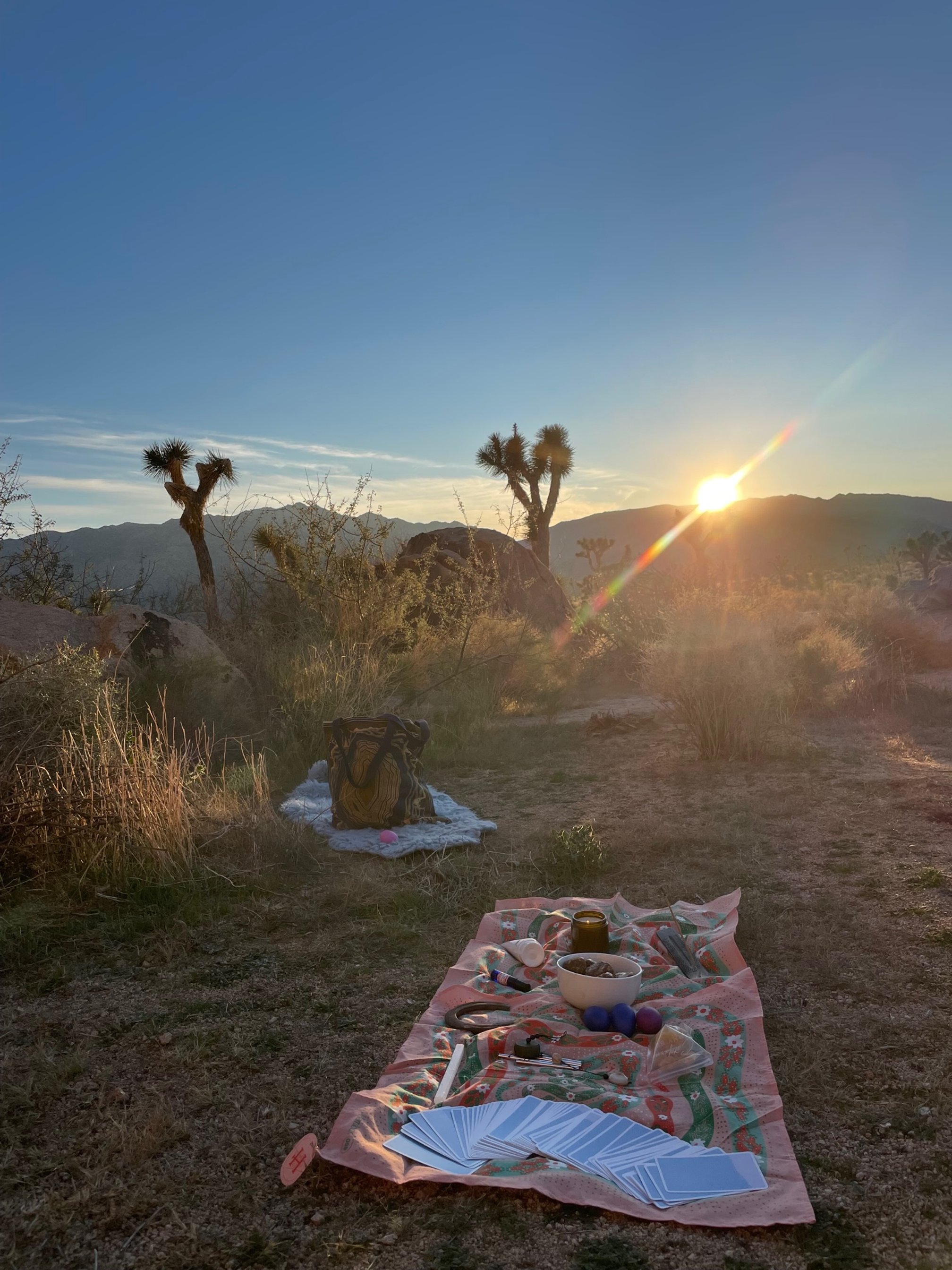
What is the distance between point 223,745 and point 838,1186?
19.7 feet

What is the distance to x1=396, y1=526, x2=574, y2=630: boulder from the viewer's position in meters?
15.0

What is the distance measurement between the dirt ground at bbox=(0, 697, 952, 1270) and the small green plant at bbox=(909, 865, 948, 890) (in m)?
0.01

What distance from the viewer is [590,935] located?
140 inches

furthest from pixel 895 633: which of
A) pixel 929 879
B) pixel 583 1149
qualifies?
pixel 583 1149

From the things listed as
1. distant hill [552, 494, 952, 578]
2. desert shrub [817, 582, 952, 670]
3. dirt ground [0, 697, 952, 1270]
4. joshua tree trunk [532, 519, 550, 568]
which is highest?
distant hill [552, 494, 952, 578]

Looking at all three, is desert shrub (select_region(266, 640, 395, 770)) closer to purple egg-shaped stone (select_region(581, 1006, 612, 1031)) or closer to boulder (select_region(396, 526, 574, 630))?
purple egg-shaped stone (select_region(581, 1006, 612, 1031))

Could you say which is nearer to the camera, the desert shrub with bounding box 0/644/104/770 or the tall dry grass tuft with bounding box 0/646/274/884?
the tall dry grass tuft with bounding box 0/646/274/884

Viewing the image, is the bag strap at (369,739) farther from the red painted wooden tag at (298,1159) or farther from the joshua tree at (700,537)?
Answer: the joshua tree at (700,537)

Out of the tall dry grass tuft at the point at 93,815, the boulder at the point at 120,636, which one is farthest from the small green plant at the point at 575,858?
the boulder at the point at 120,636

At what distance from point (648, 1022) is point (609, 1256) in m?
1.05

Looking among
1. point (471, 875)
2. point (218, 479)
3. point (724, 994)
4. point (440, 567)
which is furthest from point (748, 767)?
point (218, 479)

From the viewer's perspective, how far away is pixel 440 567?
586 inches

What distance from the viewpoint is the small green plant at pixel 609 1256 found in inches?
78.3

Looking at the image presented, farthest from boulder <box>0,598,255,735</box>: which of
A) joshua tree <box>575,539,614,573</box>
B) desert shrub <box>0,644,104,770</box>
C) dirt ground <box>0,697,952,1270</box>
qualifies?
joshua tree <box>575,539,614,573</box>
